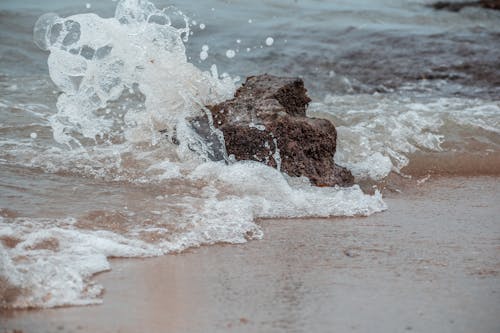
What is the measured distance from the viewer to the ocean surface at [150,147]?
373 cm

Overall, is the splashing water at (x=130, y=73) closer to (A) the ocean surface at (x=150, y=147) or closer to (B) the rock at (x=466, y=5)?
(A) the ocean surface at (x=150, y=147)

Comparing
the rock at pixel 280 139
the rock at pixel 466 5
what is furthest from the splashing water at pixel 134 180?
the rock at pixel 466 5

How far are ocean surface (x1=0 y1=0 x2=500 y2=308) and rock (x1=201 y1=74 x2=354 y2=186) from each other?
14 centimetres

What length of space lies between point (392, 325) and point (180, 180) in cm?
228

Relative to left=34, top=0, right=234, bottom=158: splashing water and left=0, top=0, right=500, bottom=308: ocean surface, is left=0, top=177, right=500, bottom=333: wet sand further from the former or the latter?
left=34, top=0, right=234, bottom=158: splashing water

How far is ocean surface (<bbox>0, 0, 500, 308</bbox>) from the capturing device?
3.73 metres

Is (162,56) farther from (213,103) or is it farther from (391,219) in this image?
(391,219)

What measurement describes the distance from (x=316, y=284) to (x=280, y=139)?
71.3 inches

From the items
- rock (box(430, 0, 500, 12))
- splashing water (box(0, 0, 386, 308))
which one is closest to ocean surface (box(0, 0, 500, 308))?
splashing water (box(0, 0, 386, 308))

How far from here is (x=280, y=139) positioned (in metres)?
5.02

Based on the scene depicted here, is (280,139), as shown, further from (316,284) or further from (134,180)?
(316,284)

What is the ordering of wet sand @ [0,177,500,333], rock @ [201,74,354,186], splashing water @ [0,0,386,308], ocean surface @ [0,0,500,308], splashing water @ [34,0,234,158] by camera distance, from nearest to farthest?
1. wet sand @ [0,177,500,333]
2. splashing water @ [0,0,386,308]
3. ocean surface @ [0,0,500,308]
4. rock @ [201,74,354,186]
5. splashing water @ [34,0,234,158]

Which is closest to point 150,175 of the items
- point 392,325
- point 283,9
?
point 392,325

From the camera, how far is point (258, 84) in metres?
5.43
